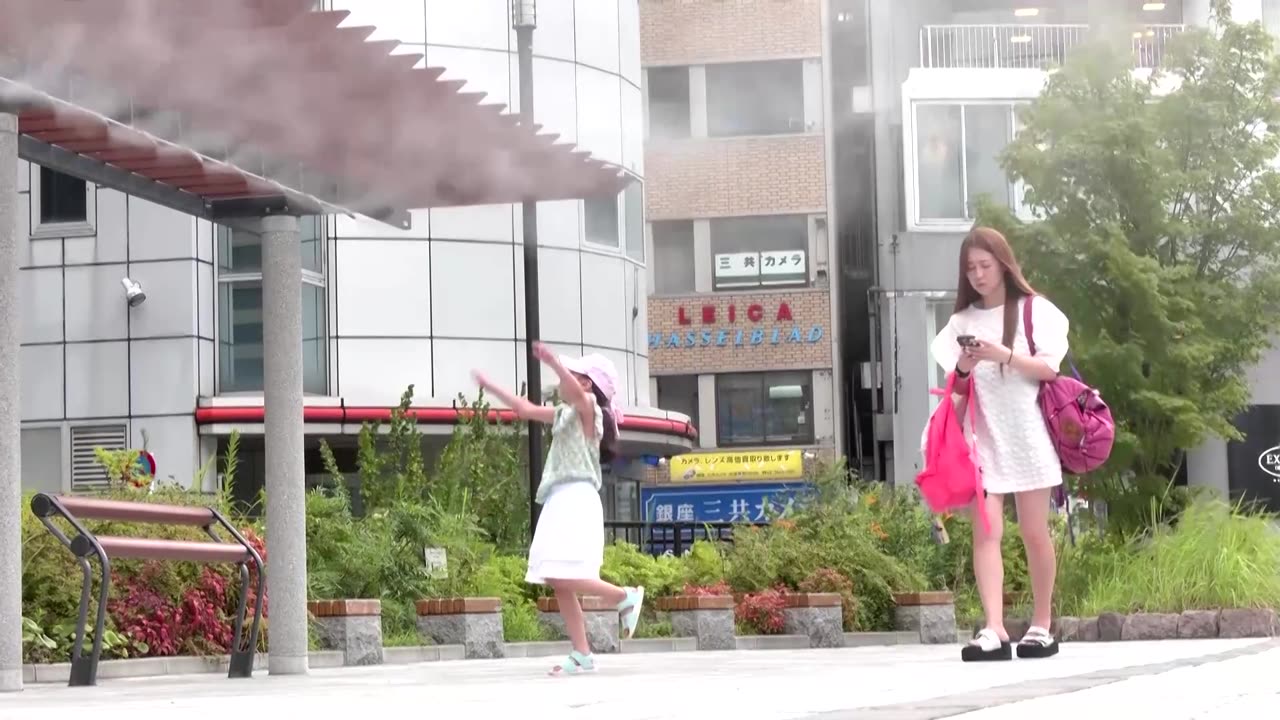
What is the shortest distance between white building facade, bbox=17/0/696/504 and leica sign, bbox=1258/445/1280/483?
11.9 metres

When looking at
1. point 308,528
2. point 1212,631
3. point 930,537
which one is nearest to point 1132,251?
point 930,537

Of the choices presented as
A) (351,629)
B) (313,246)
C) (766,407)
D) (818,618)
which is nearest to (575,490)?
(351,629)

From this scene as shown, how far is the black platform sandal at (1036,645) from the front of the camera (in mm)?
8906

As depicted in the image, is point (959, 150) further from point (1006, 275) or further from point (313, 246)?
point (1006, 275)

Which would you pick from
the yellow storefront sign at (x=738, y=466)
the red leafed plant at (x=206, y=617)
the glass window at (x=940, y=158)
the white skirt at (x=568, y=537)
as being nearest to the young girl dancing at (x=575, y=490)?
the white skirt at (x=568, y=537)

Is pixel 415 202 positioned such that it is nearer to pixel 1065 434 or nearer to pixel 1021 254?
pixel 1065 434

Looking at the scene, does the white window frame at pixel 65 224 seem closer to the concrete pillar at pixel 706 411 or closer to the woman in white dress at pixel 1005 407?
the concrete pillar at pixel 706 411

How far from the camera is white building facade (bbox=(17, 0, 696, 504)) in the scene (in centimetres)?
2869

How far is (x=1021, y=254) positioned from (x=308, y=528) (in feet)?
35.6

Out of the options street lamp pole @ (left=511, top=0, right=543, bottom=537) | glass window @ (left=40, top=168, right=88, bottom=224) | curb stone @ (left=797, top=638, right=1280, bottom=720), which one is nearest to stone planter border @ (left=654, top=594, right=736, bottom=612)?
street lamp pole @ (left=511, top=0, right=543, bottom=537)

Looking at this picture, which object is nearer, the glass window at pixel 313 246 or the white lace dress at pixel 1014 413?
the white lace dress at pixel 1014 413

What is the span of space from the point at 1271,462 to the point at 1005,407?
32.1m

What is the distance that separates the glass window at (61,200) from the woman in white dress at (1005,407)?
2201cm

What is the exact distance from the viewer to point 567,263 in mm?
32031
